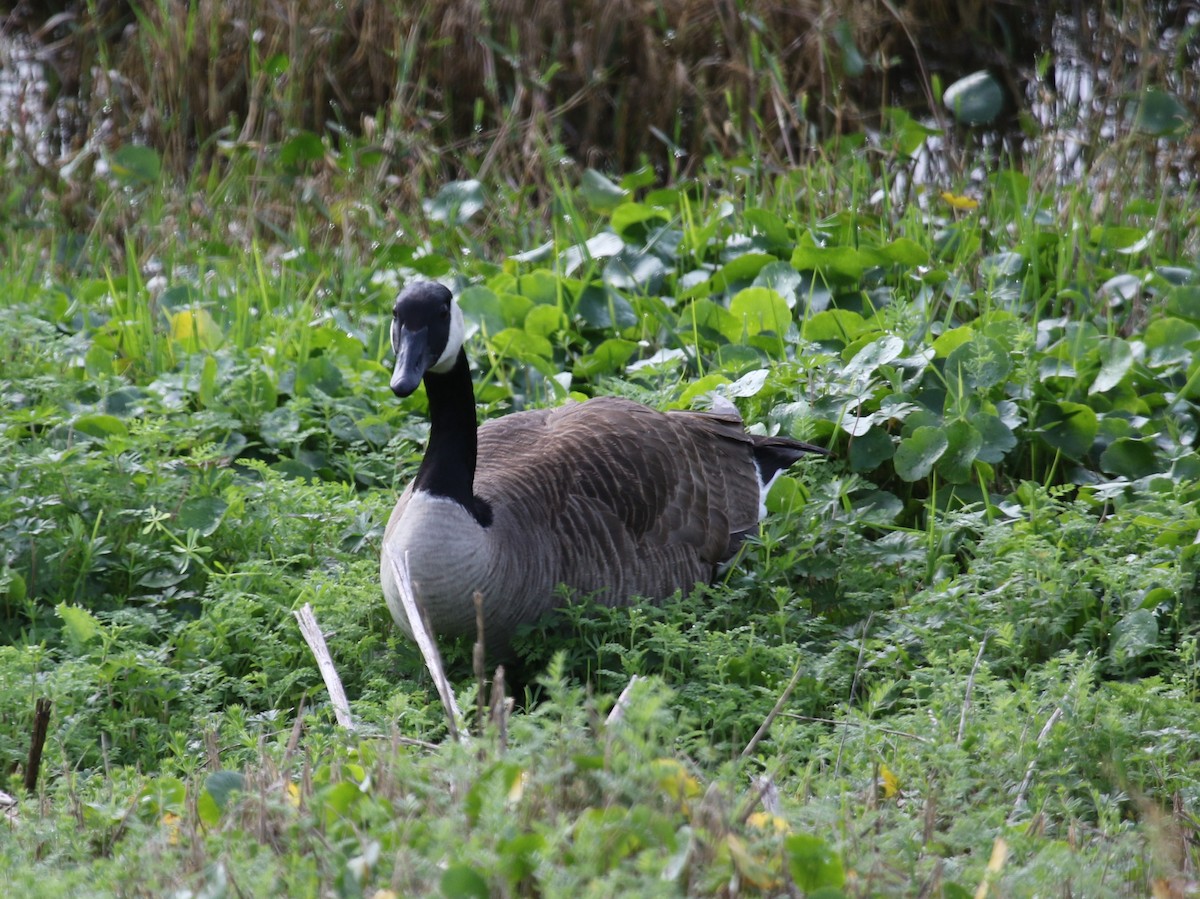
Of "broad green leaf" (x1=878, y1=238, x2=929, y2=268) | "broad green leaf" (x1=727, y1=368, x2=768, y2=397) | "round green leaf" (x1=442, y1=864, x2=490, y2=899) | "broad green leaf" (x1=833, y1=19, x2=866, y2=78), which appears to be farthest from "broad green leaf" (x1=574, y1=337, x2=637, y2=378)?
"round green leaf" (x1=442, y1=864, x2=490, y2=899)

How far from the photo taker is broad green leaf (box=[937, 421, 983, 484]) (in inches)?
187

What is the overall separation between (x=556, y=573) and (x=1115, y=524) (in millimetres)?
1765

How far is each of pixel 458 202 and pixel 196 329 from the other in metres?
1.76

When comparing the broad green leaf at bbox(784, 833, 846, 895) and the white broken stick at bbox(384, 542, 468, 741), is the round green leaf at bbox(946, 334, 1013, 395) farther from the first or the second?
the broad green leaf at bbox(784, 833, 846, 895)

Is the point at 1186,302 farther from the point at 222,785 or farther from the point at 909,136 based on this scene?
the point at 222,785

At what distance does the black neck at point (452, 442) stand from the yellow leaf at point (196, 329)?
2.09 meters

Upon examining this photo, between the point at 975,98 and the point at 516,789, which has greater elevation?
the point at 975,98

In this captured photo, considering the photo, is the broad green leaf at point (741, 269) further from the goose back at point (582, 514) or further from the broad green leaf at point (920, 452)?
the broad green leaf at point (920, 452)

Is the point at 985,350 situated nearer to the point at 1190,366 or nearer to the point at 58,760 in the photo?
the point at 1190,366

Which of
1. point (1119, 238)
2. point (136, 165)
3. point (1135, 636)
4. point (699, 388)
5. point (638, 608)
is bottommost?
point (1135, 636)

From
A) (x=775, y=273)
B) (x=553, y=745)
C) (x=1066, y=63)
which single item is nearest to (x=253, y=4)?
(x=775, y=273)

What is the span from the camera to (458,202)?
7090 mm

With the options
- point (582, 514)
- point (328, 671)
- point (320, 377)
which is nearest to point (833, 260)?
point (582, 514)

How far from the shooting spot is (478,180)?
7387 millimetres
